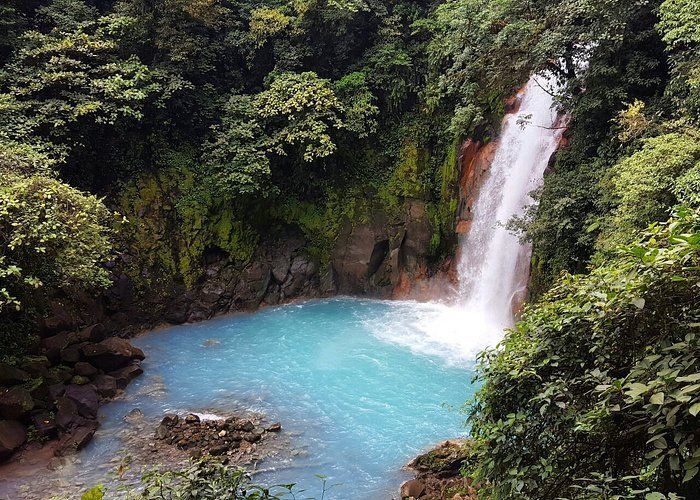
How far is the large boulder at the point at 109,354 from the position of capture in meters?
10.7

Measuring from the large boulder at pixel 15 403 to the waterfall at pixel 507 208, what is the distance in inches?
432

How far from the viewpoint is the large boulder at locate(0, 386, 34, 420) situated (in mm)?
8455

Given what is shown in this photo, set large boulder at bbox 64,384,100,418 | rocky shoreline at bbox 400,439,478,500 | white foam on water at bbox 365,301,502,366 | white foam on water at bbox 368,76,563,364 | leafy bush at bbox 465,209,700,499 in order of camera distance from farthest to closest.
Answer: white foam on water at bbox 368,76,563,364 → white foam on water at bbox 365,301,502,366 → large boulder at bbox 64,384,100,418 → rocky shoreline at bbox 400,439,478,500 → leafy bush at bbox 465,209,700,499

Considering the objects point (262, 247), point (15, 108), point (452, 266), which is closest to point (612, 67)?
point (452, 266)

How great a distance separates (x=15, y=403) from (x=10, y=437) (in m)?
0.60

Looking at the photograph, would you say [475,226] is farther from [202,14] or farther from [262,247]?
[202,14]

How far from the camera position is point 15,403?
8.50 m

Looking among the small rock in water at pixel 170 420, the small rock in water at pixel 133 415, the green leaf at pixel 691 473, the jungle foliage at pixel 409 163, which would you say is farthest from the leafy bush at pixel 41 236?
the green leaf at pixel 691 473

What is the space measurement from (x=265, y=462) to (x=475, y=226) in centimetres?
936

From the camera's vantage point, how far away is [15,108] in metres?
11.4

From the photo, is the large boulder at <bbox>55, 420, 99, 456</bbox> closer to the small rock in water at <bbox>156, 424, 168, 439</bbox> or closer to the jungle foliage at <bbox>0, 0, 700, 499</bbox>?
the small rock in water at <bbox>156, 424, 168, 439</bbox>

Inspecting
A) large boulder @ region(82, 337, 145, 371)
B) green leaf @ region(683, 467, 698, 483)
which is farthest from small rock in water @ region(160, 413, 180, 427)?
green leaf @ region(683, 467, 698, 483)

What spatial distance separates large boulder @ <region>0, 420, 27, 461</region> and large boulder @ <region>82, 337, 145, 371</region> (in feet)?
7.49

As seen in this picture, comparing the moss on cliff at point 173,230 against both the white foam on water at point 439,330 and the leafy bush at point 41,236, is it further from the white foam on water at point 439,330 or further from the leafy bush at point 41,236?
the white foam on water at point 439,330
